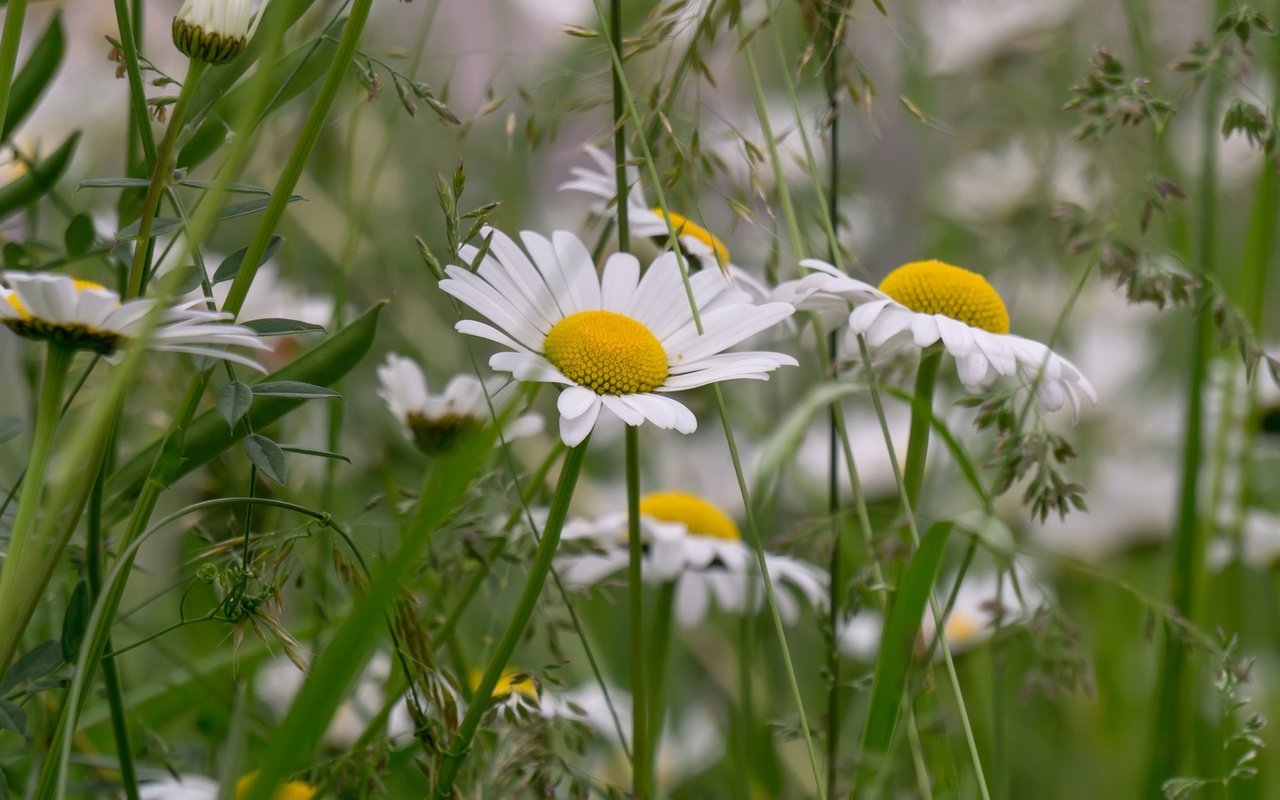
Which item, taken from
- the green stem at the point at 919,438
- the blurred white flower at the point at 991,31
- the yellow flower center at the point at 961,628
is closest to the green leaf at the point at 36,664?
the green stem at the point at 919,438

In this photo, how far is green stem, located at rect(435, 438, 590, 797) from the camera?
0.45m

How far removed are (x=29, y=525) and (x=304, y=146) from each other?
0.47 ft

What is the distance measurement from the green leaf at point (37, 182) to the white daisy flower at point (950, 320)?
0.32 metres

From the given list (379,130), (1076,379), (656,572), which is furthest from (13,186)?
(379,130)

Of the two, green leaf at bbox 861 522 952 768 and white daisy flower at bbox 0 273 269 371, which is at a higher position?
white daisy flower at bbox 0 273 269 371

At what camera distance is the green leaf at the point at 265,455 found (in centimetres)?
40

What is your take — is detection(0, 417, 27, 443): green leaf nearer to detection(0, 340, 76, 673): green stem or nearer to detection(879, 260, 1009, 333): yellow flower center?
detection(0, 340, 76, 673): green stem

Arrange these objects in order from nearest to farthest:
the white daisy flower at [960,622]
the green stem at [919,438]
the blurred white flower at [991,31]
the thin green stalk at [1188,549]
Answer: the green stem at [919,438] < the thin green stalk at [1188,549] < the white daisy flower at [960,622] < the blurred white flower at [991,31]

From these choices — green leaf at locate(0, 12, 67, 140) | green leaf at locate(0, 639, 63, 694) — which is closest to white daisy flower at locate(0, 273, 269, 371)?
green leaf at locate(0, 639, 63, 694)

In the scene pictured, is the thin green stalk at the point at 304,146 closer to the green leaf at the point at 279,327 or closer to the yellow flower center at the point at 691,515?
the green leaf at the point at 279,327

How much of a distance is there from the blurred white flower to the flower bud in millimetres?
1286

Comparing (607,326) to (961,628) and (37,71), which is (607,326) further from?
(961,628)

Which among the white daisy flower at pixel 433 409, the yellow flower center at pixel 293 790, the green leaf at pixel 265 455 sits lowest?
the yellow flower center at pixel 293 790

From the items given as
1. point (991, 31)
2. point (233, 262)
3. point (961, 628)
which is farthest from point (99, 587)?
point (991, 31)
